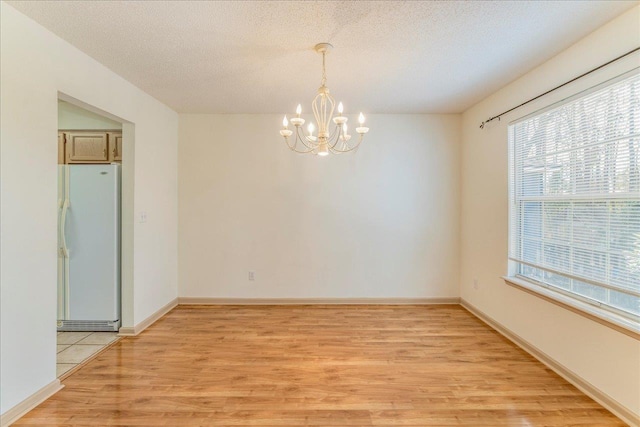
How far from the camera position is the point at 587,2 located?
6.11 ft

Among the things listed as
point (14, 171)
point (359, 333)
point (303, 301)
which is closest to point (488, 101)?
point (359, 333)

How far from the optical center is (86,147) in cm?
352

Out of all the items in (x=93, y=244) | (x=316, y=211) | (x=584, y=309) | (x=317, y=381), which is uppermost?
(x=316, y=211)

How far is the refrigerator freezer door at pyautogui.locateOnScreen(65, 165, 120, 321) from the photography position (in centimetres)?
324

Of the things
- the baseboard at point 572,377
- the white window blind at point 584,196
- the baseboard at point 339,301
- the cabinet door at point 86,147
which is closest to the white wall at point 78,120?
the cabinet door at point 86,147

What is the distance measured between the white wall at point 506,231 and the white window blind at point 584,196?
16 centimetres

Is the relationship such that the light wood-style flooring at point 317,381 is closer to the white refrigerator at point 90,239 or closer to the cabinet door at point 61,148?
the white refrigerator at point 90,239

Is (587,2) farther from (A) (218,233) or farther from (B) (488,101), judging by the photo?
(A) (218,233)

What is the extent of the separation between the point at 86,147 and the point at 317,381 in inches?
142

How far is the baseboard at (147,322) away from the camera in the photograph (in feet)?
10.6

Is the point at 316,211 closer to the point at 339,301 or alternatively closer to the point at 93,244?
the point at 339,301

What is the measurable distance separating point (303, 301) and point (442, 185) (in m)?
2.56

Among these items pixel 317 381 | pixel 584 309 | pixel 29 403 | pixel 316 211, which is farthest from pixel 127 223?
pixel 584 309

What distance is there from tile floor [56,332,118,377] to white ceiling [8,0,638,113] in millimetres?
2679
